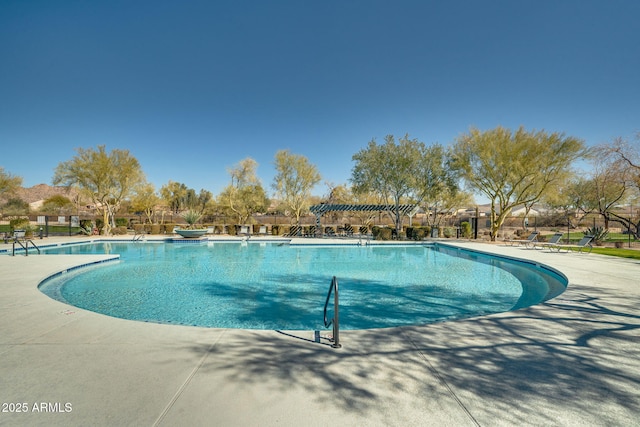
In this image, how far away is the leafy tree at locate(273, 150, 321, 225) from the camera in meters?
27.4

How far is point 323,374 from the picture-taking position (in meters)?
2.37

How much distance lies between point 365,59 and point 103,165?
19989 mm

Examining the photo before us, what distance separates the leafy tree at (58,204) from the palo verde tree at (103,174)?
26.3m

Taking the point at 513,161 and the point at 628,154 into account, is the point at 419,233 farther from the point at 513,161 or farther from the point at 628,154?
the point at 628,154

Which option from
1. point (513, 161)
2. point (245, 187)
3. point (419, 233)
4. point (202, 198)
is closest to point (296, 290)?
point (419, 233)

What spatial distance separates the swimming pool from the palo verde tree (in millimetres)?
14197

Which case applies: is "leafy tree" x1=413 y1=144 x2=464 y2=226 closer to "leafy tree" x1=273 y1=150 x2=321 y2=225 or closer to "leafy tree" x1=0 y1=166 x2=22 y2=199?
"leafy tree" x1=273 y1=150 x2=321 y2=225

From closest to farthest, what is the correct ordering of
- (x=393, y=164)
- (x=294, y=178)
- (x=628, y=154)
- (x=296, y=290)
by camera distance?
(x=296, y=290)
(x=628, y=154)
(x=393, y=164)
(x=294, y=178)

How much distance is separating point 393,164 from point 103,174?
69.7ft

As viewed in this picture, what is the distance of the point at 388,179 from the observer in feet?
64.5

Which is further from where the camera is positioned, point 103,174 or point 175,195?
point 175,195

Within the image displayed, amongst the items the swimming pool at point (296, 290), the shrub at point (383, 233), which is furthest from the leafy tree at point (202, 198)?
the swimming pool at point (296, 290)

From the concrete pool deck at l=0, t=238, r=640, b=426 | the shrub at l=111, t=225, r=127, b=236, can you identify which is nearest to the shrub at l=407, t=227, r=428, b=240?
the concrete pool deck at l=0, t=238, r=640, b=426

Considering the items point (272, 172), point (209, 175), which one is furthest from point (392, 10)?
point (209, 175)
